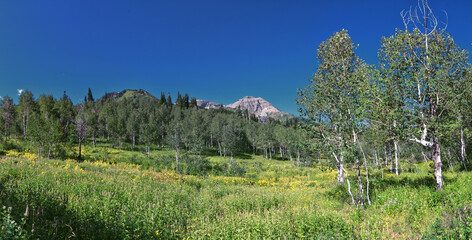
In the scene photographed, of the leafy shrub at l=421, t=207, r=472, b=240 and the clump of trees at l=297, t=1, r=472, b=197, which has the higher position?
the clump of trees at l=297, t=1, r=472, b=197

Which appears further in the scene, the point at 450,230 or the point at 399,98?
the point at 399,98

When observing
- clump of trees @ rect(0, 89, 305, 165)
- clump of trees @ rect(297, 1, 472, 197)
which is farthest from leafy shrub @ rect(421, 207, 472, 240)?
clump of trees @ rect(0, 89, 305, 165)

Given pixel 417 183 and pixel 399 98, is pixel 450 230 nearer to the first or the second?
pixel 399 98

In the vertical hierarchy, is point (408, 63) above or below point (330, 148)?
above

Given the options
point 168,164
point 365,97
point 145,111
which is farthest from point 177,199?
point 145,111

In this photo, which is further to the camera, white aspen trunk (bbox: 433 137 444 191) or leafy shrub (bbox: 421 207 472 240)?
white aspen trunk (bbox: 433 137 444 191)

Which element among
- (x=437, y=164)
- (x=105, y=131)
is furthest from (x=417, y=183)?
(x=105, y=131)

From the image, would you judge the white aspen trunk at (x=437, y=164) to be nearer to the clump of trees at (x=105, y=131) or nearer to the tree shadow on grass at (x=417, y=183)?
the tree shadow on grass at (x=417, y=183)

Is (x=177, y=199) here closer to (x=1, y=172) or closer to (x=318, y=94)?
(x=1, y=172)

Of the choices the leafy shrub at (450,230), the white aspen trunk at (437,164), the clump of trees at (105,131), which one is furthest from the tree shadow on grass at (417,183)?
the clump of trees at (105,131)

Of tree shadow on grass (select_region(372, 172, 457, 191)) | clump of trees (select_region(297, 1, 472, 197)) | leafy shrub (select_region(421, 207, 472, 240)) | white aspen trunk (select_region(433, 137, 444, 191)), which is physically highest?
clump of trees (select_region(297, 1, 472, 197))

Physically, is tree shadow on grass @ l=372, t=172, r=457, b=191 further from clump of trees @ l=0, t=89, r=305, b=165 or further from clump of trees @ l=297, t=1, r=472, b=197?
clump of trees @ l=0, t=89, r=305, b=165

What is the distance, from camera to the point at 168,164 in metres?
29.9

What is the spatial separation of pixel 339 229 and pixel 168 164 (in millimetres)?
28326
